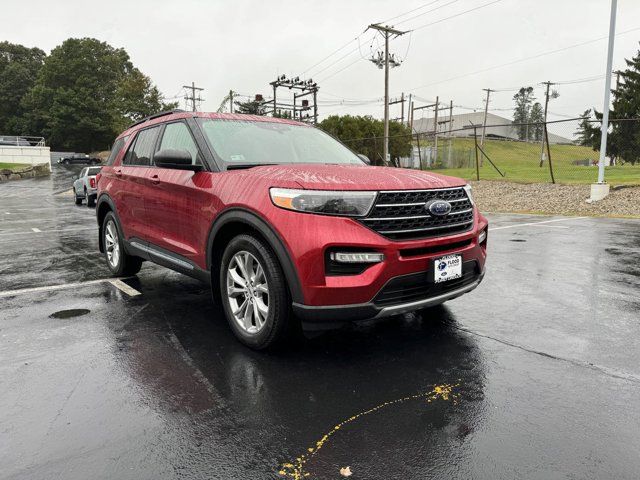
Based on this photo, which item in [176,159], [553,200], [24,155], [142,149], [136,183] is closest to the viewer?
[176,159]

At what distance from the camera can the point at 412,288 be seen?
10.7 feet

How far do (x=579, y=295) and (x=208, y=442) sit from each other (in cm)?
423

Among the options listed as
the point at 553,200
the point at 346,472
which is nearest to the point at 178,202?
the point at 346,472

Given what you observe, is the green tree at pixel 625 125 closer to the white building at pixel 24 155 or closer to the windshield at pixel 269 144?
the windshield at pixel 269 144

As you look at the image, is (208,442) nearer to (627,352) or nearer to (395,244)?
(395,244)

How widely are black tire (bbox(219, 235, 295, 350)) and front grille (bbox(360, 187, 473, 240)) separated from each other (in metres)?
0.69

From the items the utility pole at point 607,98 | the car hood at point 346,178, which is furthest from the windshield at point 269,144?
the utility pole at point 607,98

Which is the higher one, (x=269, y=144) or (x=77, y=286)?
(x=269, y=144)

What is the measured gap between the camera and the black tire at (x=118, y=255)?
5.78 metres

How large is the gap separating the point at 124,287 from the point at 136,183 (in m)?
1.27

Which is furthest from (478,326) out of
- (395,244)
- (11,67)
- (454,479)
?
(11,67)

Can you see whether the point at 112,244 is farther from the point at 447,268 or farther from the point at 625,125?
the point at 625,125

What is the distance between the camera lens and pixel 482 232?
13.1ft

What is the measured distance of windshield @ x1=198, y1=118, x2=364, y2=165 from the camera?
4.11m
